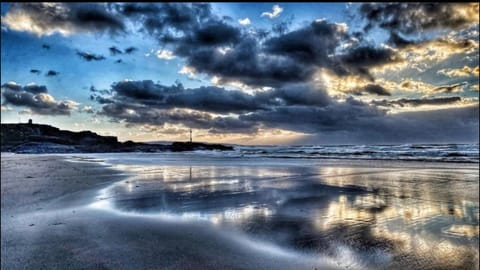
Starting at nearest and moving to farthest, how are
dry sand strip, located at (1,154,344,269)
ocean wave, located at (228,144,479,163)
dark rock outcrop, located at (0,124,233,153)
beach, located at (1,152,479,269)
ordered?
dry sand strip, located at (1,154,344,269)
beach, located at (1,152,479,269)
ocean wave, located at (228,144,479,163)
dark rock outcrop, located at (0,124,233,153)

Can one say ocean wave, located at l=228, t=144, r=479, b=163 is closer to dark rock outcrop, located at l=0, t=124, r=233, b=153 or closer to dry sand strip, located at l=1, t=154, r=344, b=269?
dry sand strip, located at l=1, t=154, r=344, b=269

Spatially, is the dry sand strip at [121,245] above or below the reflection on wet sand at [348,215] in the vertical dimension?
above

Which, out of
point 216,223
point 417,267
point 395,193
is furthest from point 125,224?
point 395,193

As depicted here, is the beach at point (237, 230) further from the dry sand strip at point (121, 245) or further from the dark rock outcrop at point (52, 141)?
the dark rock outcrop at point (52, 141)

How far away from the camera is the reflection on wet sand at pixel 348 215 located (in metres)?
3.93

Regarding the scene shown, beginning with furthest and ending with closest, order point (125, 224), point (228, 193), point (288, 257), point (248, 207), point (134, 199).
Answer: point (228, 193) → point (134, 199) → point (248, 207) → point (125, 224) → point (288, 257)

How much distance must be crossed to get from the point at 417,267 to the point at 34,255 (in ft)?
15.2

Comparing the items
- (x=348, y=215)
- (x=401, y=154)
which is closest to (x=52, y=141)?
(x=401, y=154)

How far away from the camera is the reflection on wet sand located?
393 cm

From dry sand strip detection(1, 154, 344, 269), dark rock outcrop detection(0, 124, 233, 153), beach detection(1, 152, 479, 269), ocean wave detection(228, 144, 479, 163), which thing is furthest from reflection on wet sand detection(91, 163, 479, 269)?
dark rock outcrop detection(0, 124, 233, 153)

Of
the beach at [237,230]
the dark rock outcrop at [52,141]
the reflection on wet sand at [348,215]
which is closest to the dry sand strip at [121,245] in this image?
the beach at [237,230]

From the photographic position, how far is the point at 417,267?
11.3 ft

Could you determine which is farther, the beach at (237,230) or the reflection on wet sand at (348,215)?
the reflection on wet sand at (348,215)

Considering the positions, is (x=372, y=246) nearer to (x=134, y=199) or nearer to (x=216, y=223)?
(x=216, y=223)
